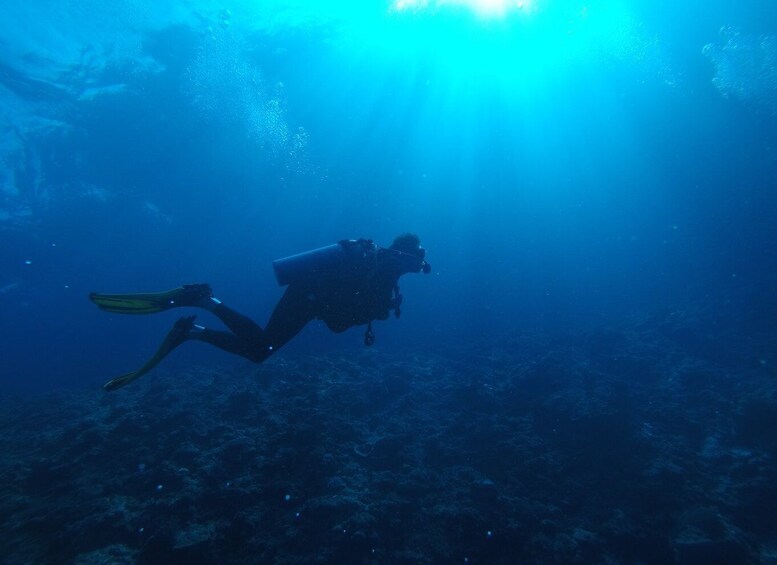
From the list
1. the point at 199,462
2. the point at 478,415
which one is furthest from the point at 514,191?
the point at 199,462

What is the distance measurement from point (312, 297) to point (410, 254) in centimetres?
159

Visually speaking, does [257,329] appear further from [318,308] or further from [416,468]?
[416,468]

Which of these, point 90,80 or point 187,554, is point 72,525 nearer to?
point 187,554

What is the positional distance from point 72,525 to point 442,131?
40356mm

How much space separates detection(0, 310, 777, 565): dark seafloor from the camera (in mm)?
5555

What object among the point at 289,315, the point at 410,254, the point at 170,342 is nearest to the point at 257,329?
the point at 289,315

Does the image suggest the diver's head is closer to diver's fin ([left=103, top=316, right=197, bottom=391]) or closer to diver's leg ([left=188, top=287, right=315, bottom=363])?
diver's leg ([left=188, top=287, right=315, bottom=363])

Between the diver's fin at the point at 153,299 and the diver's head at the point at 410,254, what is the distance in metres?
2.84

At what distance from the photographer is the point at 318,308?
5637mm

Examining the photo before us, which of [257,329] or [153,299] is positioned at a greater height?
[153,299]

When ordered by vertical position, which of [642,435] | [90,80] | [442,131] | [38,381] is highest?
[442,131]

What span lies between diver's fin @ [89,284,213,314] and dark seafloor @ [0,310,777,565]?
123 inches

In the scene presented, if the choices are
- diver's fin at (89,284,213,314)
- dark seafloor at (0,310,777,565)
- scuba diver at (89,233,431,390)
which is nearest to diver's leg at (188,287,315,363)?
scuba diver at (89,233,431,390)

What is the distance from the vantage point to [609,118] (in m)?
40.4
